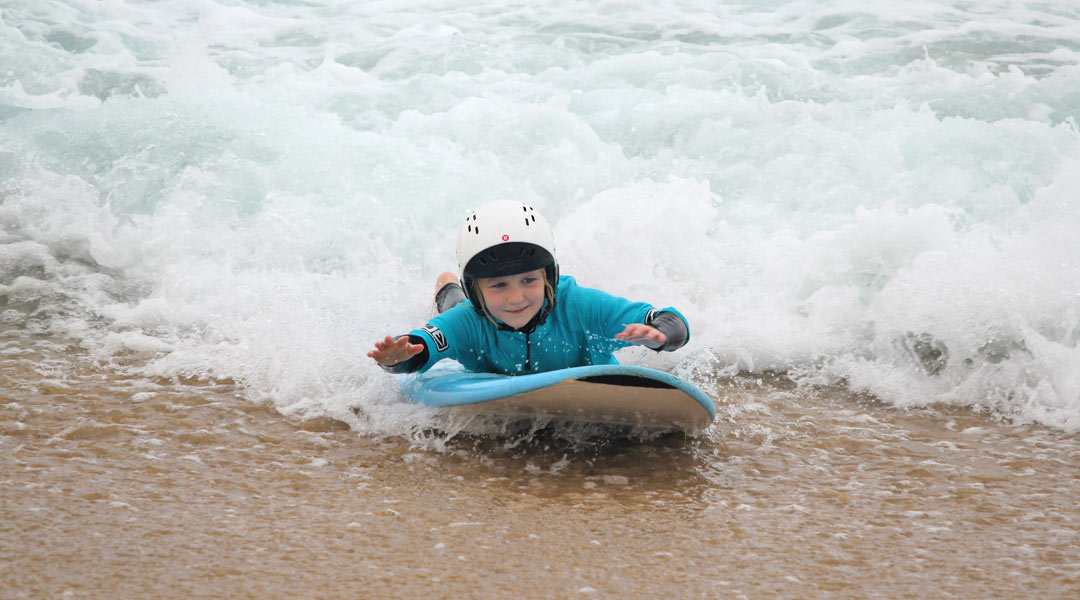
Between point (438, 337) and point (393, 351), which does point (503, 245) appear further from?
point (393, 351)

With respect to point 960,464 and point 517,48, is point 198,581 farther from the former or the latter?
point 517,48

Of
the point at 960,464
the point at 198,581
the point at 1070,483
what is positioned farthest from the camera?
the point at 960,464

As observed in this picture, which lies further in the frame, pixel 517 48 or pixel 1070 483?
pixel 517 48

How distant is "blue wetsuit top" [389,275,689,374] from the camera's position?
407cm

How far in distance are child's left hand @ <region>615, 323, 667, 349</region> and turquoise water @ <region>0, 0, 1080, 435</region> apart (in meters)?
1.03

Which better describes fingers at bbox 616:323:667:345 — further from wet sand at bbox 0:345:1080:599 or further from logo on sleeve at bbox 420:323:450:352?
logo on sleeve at bbox 420:323:450:352

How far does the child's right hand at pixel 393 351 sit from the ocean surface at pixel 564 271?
1.16 ft

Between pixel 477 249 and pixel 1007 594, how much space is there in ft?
7.41

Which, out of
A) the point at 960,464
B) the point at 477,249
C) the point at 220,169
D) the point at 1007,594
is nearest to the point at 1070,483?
the point at 960,464

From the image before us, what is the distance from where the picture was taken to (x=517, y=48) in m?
10.4

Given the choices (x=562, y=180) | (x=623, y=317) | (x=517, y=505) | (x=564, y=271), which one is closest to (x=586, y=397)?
(x=623, y=317)

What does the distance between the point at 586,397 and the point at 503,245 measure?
72cm

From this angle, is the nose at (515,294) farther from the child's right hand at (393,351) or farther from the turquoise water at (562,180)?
the turquoise water at (562,180)

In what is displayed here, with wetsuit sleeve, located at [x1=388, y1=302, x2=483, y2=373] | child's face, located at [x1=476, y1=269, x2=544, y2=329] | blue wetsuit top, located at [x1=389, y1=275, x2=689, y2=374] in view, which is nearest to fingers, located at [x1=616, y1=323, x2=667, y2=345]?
blue wetsuit top, located at [x1=389, y1=275, x2=689, y2=374]
